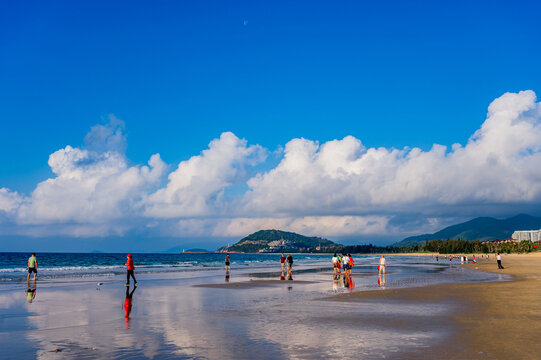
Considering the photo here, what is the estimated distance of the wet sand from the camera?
11188 millimetres

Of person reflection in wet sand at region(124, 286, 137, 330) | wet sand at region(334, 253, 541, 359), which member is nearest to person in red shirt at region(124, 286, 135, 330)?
person reflection in wet sand at region(124, 286, 137, 330)

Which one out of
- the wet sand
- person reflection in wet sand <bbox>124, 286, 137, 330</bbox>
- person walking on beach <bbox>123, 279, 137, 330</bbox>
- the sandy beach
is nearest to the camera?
the wet sand

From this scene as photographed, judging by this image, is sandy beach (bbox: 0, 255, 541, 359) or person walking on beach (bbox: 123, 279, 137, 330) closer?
sandy beach (bbox: 0, 255, 541, 359)

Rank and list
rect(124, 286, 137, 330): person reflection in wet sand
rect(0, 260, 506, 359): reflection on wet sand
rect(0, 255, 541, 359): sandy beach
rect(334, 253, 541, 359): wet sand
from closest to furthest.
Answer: rect(334, 253, 541, 359): wet sand < rect(0, 255, 541, 359): sandy beach < rect(0, 260, 506, 359): reflection on wet sand < rect(124, 286, 137, 330): person reflection in wet sand

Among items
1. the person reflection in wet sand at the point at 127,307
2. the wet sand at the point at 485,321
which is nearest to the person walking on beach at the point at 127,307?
the person reflection in wet sand at the point at 127,307

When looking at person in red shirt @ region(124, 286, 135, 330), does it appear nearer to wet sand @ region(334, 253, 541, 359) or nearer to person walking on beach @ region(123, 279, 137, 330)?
person walking on beach @ region(123, 279, 137, 330)

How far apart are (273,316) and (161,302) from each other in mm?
8077

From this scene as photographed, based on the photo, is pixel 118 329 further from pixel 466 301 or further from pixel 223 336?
pixel 466 301

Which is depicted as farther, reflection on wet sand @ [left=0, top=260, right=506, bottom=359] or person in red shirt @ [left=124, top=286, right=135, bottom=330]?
A: person in red shirt @ [left=124, top=286, right=135, bottom=330]

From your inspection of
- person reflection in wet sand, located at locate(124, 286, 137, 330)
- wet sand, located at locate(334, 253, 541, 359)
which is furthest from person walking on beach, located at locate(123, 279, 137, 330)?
wet sand, located at locate(334, 253, 541, 359)

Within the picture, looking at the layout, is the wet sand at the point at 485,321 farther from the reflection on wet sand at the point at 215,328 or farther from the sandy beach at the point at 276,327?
the reflection on wet sand at the point at 215,328

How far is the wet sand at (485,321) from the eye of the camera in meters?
11.2

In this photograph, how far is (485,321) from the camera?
15.8 m

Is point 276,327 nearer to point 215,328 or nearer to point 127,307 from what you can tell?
point 215,328
